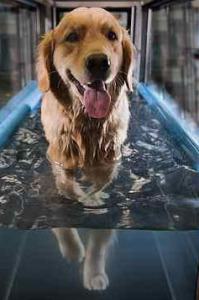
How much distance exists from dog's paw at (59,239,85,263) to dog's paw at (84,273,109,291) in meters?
0.07

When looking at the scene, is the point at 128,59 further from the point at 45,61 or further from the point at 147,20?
the point at 45,61

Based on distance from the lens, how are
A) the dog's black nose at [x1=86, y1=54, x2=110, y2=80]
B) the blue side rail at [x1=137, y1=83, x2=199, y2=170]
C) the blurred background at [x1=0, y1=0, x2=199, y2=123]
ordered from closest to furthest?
the dog's black nose at [x1=86, y1=54, x2=110, y2=80], the blurred background at [x1=0, y1=0, x2=199, y2=123], the blue side rail at [x1=137, y1=83, x2=199, y2=170]

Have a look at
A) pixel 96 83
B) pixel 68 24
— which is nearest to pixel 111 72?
pixel 96 83

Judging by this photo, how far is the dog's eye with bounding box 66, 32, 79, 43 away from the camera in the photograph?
4.22 ft

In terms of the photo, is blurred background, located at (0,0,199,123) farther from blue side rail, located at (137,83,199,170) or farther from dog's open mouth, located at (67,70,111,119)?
dog's open mouth, located at (67,70,111,119)

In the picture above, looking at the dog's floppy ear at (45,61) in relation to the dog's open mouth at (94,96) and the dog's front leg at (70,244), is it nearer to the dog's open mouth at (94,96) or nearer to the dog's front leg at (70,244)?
the dog's open mouth at (94,96)

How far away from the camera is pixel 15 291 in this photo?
1.45 meters

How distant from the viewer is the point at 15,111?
1.70 meters

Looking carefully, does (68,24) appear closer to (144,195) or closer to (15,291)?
(144,195)

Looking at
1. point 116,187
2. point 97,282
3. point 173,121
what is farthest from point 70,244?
point 173,121

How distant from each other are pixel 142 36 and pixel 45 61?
0.35 m

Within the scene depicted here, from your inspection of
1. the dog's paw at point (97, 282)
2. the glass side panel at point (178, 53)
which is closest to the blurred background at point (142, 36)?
the glass side panel at point (178, 53)

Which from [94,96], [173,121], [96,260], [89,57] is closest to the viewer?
[89,57]

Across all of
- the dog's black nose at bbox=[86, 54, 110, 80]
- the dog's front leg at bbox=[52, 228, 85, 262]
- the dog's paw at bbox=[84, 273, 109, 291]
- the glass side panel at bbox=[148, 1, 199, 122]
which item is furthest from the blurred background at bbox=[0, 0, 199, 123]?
the dog's paw at bbox=[84, 273, 109, 291]
